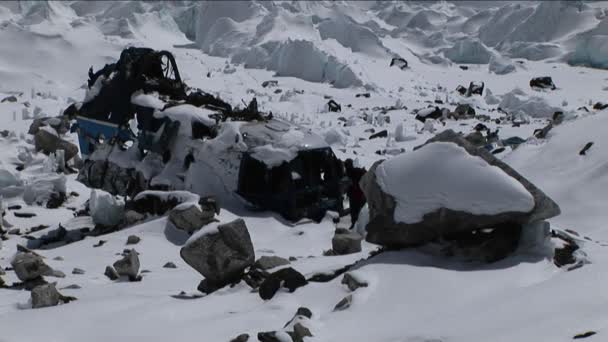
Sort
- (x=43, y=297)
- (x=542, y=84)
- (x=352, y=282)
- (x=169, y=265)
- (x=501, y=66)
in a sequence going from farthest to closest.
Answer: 1. (x=501, y=66)
2. (x=542, y=84)
3. (x=169, y=265)
4. (x=43, y=297)
5. (x=352, y=282)

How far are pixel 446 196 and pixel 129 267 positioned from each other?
9.00 feet

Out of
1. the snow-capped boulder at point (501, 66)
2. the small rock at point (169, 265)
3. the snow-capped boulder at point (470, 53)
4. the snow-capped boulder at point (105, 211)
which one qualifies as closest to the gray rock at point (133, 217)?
the snow-capped boulder at point (105, 211)

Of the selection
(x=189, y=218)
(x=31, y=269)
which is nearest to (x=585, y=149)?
(x=189, y=218)

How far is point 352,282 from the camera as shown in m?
4.71

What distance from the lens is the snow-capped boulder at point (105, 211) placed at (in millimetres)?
8617

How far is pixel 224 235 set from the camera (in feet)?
17.4

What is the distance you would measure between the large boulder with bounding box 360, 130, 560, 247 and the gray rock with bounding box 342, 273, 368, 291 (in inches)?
28.2

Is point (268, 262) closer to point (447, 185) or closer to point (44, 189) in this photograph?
point (447, 185)

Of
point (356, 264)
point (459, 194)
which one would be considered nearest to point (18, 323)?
point (356, 264)

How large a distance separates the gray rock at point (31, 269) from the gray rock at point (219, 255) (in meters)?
1.48

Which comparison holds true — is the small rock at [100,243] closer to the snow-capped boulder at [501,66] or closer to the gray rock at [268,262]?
the gray rock at [268,262]

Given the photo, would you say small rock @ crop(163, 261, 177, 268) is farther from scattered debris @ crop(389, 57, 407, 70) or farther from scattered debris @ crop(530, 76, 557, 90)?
scattered debris @ crop(389, 57, 407, 70)

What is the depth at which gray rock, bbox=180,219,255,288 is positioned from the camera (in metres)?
5.25

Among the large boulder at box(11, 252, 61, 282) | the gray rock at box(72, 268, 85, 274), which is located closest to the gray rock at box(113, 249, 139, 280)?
the gray rock at box(72, 268, 85, 274)
